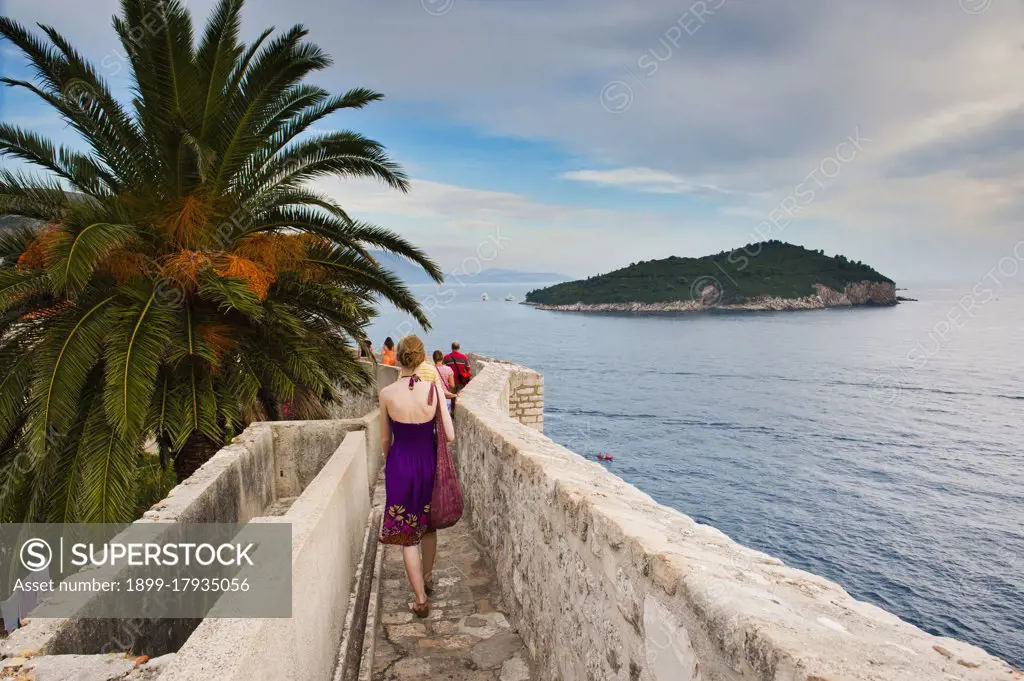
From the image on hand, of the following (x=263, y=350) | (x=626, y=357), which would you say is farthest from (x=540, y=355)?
(x=263, y=350)

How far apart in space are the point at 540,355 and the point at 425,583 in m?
79.8

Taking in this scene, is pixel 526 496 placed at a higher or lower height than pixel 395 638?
higher

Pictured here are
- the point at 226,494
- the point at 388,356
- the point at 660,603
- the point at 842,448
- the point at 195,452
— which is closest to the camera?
the point at 660,603

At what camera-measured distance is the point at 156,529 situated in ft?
11.1

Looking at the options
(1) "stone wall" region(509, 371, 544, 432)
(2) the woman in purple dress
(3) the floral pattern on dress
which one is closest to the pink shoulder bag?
(2) the woman in purple dress

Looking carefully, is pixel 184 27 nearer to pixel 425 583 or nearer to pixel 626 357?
pixel 425 583

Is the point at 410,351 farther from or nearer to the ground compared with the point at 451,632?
farther from the ground

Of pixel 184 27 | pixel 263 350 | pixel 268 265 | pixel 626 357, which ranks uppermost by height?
pixel 184 27

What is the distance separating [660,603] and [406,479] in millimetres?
2363

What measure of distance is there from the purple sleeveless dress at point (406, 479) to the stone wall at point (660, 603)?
23.0 inches

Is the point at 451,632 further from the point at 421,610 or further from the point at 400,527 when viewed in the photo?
the point at 400,527

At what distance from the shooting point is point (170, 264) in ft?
21.2

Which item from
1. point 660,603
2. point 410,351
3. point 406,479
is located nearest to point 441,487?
point 406,479

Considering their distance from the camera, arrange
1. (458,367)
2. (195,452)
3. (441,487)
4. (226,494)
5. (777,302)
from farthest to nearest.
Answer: (777,302) → (458,367) → (195,452) → (226,494) → (441,487)
